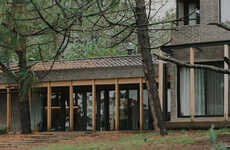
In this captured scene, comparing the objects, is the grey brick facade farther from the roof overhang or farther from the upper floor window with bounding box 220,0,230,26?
the roof overhang

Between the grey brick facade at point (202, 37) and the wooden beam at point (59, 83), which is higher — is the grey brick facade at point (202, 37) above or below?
above

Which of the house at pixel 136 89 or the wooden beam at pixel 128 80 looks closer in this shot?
the house at pixel 136 89

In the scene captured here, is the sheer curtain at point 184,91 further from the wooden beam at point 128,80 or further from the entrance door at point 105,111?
the entrance door at point 105,111

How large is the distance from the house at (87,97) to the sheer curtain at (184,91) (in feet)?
6.49

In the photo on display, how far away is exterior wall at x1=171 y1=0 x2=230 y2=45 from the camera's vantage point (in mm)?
17547

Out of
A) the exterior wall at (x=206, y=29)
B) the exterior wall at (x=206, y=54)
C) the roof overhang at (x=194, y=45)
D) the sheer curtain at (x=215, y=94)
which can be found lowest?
the sheer curtain at (x=215, y=94)

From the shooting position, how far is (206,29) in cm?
1775

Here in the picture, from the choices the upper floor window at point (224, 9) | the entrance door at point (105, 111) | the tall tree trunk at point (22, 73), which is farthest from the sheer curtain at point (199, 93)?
the tall tree trunk at point (22, 73)

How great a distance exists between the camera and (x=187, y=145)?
35.8ft

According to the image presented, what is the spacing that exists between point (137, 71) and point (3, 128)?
7.20 m

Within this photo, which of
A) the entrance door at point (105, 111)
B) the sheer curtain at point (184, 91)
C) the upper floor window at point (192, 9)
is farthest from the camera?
the entrance door at point (105, 111)

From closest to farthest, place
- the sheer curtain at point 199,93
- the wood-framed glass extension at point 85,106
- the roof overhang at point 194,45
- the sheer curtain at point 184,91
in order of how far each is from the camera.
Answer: the roof overhang at point 194,45
the sheer curtain at point 199,93
the sheer curtain at point 184,91
the wood-framed glass extension at point 85,106

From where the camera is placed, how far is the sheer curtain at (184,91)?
17.8 m

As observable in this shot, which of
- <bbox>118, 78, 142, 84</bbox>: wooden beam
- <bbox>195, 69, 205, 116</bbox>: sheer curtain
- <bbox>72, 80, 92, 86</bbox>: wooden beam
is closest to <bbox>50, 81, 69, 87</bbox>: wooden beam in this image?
<bbox>72, 80, 92, 86</bbox>: wooden beam
